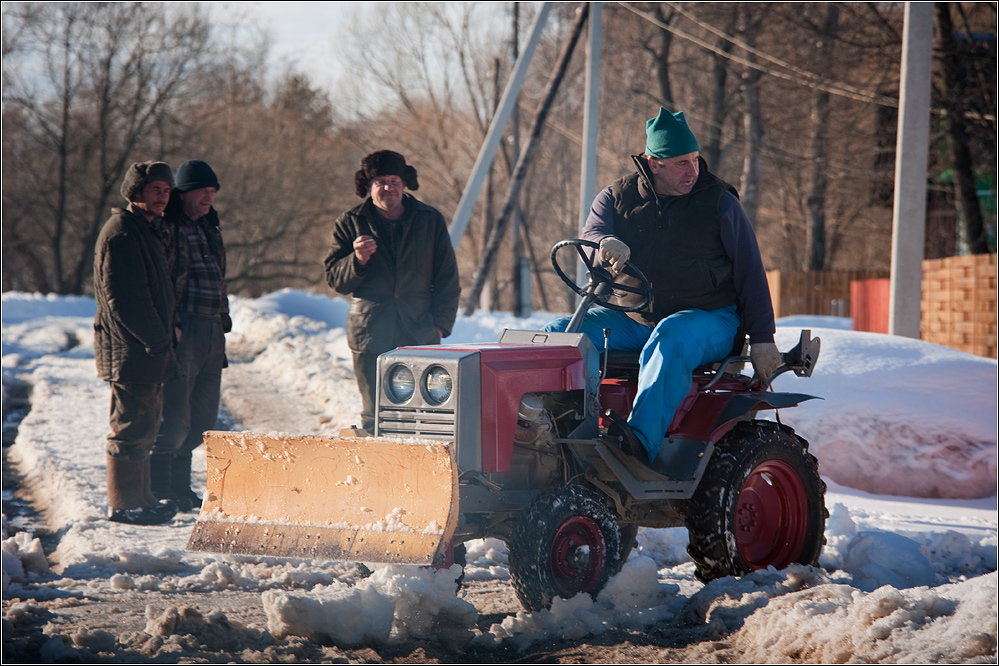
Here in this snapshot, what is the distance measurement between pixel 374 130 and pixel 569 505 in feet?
117

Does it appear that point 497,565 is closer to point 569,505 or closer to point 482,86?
point 569,505

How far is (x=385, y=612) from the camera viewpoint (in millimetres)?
3420

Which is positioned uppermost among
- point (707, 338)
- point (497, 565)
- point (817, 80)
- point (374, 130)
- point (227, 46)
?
point (227, 46)

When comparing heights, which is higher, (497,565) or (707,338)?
(707,338)

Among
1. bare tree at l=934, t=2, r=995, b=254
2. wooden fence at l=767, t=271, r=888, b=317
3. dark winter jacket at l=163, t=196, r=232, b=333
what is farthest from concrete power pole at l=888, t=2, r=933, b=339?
wooden fence at l=767, t=271, r=888, b=317

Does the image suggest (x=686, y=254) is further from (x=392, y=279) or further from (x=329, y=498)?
(x=392, y=279)

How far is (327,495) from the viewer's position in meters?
3.62

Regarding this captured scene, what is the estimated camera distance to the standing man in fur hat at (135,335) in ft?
18.3

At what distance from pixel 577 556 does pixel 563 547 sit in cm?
9

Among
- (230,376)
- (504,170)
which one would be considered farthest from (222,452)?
(504,170)

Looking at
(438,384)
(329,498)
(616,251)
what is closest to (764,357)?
(616,251)

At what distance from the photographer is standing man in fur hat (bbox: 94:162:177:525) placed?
18.3ft

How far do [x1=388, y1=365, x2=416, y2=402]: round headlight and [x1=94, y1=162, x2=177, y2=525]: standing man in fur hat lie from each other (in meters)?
2.44

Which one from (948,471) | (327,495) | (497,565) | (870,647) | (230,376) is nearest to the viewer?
(870,647)
